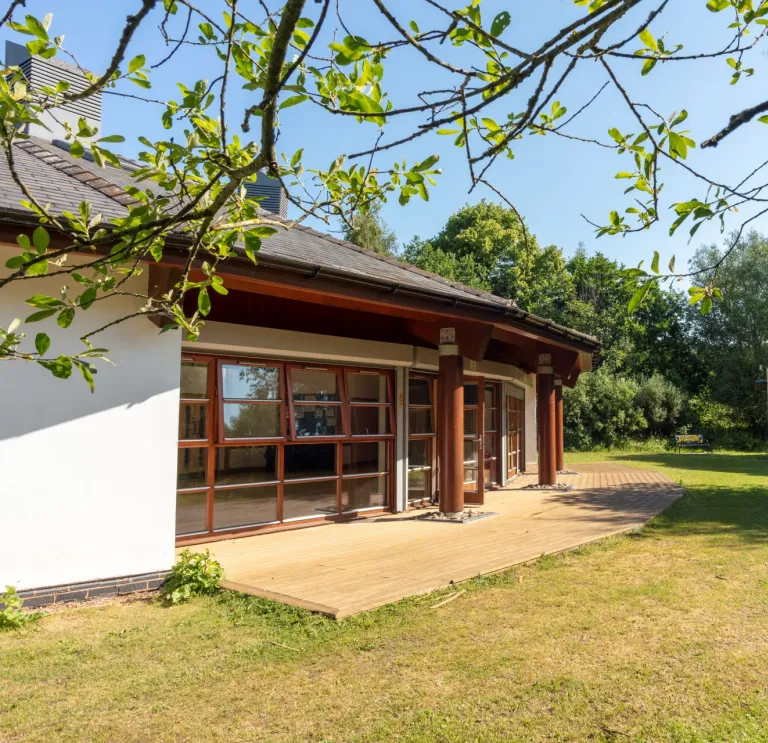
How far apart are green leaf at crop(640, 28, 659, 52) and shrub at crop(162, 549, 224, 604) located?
4.49m

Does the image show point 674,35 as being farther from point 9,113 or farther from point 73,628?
point 73,628

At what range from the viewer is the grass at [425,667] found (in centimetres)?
273

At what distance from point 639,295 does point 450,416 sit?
21.0 feet

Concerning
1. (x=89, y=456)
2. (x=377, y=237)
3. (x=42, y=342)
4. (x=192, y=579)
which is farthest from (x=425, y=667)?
(x=377, y=237)

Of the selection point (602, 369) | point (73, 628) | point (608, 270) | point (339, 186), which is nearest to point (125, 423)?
point (73, 628)

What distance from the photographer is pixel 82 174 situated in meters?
6.19

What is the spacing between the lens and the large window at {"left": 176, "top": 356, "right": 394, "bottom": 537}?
21.9 ft

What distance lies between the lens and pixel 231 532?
6.83 m

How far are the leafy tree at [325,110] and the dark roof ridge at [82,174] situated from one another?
3.81 metres

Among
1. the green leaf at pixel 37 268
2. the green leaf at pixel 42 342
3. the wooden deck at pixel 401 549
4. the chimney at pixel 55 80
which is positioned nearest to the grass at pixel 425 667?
the wooden deck at pixel 401 549

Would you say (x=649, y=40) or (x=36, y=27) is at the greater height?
(x=649, y=40)

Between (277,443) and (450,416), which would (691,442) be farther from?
(277,443)

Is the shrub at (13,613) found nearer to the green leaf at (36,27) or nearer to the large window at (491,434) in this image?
the green leaf at (36,27)

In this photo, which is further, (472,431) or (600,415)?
(600,415)
